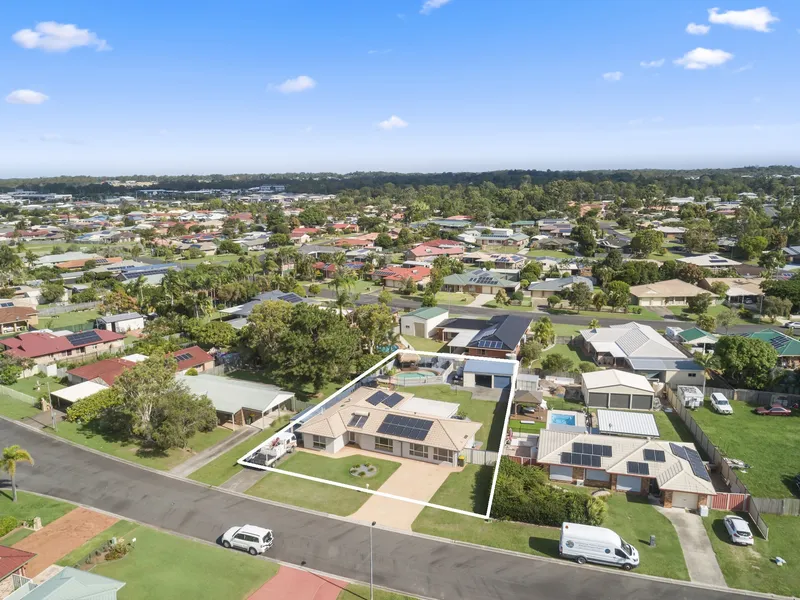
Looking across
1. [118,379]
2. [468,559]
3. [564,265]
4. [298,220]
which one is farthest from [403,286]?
[298,220]

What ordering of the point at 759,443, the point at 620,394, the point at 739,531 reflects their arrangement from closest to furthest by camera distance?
the point at 739,531 → the point at 759,443 → the point at 620,394

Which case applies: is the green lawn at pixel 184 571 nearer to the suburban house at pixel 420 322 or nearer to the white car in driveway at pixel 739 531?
the white car in driveway at pixel 739 531

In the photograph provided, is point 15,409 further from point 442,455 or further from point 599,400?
point 599,400

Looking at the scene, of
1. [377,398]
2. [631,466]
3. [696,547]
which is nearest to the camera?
[696,547]

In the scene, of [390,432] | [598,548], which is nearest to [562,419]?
[390,432]

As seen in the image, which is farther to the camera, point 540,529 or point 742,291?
point 742,291

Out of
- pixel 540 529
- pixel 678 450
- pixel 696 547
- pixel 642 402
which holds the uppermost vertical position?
pixel 678 450

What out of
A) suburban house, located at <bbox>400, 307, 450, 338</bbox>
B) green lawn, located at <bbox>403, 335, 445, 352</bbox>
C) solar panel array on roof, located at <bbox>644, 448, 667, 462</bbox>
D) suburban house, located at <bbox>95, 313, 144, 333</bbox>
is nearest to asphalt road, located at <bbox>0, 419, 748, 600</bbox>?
solar panel array on roof, located at <bbox>644, 448, 667, 462</bbox>
